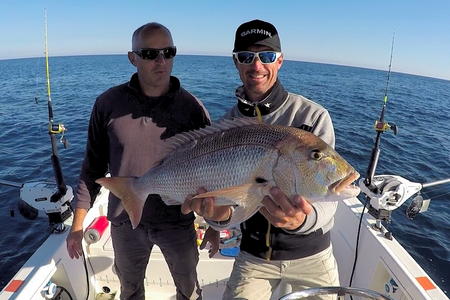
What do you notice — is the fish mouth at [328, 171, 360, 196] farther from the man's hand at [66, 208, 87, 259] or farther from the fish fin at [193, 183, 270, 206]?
the man's hand at [66, 208, 87, 259]

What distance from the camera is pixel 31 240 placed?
7.76 meters

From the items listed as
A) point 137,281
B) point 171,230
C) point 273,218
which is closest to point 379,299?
point 273,218

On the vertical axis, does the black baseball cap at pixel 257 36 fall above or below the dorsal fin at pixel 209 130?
above

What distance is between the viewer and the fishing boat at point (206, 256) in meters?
2.95

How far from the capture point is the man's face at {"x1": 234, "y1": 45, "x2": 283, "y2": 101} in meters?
2.52

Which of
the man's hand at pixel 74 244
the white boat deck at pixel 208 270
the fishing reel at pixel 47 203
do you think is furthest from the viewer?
the fishing reel at pixel 47 203

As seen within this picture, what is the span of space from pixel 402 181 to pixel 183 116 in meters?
2.49

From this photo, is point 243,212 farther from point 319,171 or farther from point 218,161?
point 319,171

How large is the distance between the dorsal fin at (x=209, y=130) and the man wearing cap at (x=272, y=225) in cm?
33

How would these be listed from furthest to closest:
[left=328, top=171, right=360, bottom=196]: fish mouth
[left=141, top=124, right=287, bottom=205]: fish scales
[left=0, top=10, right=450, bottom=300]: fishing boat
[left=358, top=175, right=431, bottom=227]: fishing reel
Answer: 1. [left=358, top=175, right=431, bottom=227]: fishing reel
2. [left=0, top=10, right=450, bottom=300]: fishing boat
3. [left=141, top=124, right=287, bottom=205]: fish scales
4. [left=328, top=171, right=360, bottom=196]: fish mouth

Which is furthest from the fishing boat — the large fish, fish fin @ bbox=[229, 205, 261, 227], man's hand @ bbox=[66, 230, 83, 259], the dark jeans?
the large fish

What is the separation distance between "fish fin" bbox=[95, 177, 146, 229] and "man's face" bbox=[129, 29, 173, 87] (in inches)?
37.7

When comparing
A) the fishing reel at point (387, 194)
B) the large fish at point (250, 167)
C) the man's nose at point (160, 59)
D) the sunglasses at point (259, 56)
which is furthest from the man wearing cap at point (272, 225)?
the fishing reel at point (387, 194)

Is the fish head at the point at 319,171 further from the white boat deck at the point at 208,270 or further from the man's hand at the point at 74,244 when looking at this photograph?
the man's hand at the point at 74,244
